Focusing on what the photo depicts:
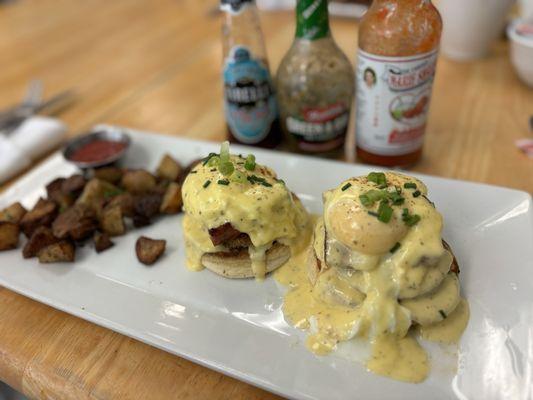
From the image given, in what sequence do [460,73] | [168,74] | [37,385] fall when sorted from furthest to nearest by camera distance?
Answer: 1. [168,74]
2. [460,73]
3. [37,385]

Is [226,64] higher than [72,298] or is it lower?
higher

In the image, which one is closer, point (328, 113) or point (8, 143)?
point (328, 113)

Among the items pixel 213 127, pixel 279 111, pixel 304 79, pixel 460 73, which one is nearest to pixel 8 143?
pixel 213 127

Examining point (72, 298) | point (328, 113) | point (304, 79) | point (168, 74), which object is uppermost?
point (304, 79)

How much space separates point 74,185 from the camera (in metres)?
1.99

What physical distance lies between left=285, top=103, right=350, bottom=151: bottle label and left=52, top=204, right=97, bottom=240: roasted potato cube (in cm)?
97

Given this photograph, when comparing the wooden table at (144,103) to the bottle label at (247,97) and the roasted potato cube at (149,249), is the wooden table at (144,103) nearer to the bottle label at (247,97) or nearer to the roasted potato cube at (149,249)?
the roasted potato cube at (149,249)

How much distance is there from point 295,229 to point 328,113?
2.08 ft

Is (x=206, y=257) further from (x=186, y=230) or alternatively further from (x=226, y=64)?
(x=226, y=64)

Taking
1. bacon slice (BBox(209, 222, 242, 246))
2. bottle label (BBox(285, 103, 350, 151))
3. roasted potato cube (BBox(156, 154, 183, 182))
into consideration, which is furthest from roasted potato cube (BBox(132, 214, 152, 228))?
Result: bottle label (BBox(285, 103, 350, 151))

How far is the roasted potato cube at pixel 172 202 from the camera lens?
1.89 metres

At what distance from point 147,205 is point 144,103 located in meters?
1.31

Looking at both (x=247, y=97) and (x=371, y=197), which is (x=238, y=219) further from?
(x=247, y=97)

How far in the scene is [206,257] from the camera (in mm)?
1638
